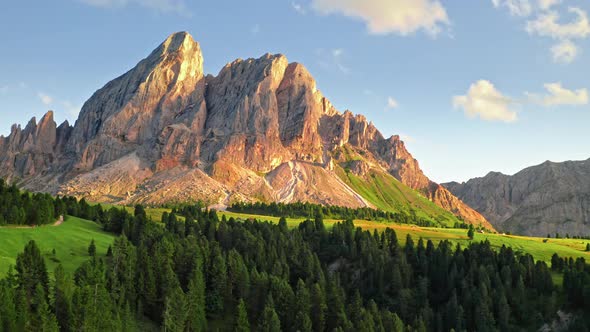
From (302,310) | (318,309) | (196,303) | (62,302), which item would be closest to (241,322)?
(196,303)

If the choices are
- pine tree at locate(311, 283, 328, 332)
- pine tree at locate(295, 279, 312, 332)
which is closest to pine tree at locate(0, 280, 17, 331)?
pine tree at locate(295, 279, 312, 332)

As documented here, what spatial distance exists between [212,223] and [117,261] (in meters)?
75.1

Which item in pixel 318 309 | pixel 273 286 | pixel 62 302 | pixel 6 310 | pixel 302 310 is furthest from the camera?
pixel 273 286

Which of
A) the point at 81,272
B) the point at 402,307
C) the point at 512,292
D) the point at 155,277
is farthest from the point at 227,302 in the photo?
the point at 512,292

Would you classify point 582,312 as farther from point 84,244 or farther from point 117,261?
point 84,244

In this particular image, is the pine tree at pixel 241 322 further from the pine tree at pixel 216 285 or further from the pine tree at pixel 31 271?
the pine tree at pixel 31 271

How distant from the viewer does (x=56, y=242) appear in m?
130

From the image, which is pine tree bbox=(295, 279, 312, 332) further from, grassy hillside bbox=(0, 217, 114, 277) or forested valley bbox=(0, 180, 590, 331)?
grassy hillside bbox=(0, 217, 114, 277)

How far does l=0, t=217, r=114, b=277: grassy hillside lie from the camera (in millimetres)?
113500

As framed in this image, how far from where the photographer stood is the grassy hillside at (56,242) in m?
114

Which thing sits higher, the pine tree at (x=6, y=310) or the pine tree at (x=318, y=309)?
the pine tree at (x=6, y=310)

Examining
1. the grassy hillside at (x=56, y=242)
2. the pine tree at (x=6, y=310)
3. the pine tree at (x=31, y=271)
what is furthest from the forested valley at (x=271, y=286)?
the grassy hillside at (x=56, y=242)

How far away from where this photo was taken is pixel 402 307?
143250 mm

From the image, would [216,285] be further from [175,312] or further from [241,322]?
[175,312]
